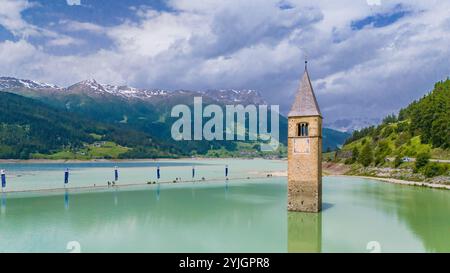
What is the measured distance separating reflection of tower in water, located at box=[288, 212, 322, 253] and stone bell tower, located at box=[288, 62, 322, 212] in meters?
1.51

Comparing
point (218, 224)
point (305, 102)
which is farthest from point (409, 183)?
point (218, 224)

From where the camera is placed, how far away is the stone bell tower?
3656cm

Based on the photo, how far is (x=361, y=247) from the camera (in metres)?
24.7

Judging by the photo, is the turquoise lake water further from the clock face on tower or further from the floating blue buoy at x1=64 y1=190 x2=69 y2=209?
the clock face on tower

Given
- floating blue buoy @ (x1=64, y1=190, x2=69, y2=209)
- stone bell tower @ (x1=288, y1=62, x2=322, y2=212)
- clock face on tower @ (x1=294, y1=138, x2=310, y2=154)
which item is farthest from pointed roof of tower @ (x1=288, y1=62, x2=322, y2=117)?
floating blue buoy @ (x1=64, y1=190, x2=69, y2=209)

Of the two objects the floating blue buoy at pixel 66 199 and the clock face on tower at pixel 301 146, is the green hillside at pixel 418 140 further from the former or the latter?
A: the floating blue buoy at pixel 66 199

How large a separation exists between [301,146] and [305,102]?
4.48m

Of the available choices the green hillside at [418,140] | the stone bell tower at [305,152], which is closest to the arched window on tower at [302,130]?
the stone bell tower at [305,152]

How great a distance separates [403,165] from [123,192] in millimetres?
58947

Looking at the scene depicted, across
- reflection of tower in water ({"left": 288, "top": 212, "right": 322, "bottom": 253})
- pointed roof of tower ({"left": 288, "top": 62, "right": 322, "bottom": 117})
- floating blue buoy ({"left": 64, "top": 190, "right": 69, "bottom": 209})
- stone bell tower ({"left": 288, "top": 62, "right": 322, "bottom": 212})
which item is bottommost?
floating blue buoy ({"left": 64, "top": 190, "right": 69, "bottom": 209})

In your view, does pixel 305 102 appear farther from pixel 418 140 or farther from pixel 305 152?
Answer: pixel 418 140

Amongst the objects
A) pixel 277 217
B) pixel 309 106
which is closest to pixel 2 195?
pixel 277 217

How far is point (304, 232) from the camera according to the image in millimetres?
29969

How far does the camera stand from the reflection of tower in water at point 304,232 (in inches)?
1016
